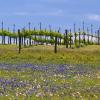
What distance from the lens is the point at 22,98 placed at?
13.7 m

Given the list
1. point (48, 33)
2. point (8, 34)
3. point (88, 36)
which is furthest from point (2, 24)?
point (88, 36)

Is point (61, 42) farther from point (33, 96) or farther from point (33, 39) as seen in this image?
point (33, 96)

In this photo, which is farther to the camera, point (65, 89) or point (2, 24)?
point (2, 24)

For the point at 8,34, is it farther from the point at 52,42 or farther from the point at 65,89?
the point at 65,89

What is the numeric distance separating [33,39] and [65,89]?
116514mm

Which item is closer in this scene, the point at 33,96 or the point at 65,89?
the point at 33,96

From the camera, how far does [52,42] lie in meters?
131

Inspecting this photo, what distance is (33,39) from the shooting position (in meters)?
133

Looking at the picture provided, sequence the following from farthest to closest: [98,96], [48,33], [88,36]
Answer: [88,36], [48,33], [98,96]

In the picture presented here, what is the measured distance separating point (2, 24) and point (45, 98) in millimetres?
117377

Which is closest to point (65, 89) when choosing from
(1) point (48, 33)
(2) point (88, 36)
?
(1) point (48, 33)

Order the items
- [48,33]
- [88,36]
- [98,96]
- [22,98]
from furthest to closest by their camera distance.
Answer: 1. [88,36]
2. [48,33]
3. [98,96]
4. [22,98]

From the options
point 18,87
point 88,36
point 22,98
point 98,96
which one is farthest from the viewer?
point 88,36

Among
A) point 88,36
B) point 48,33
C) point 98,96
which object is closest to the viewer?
point 98,96
